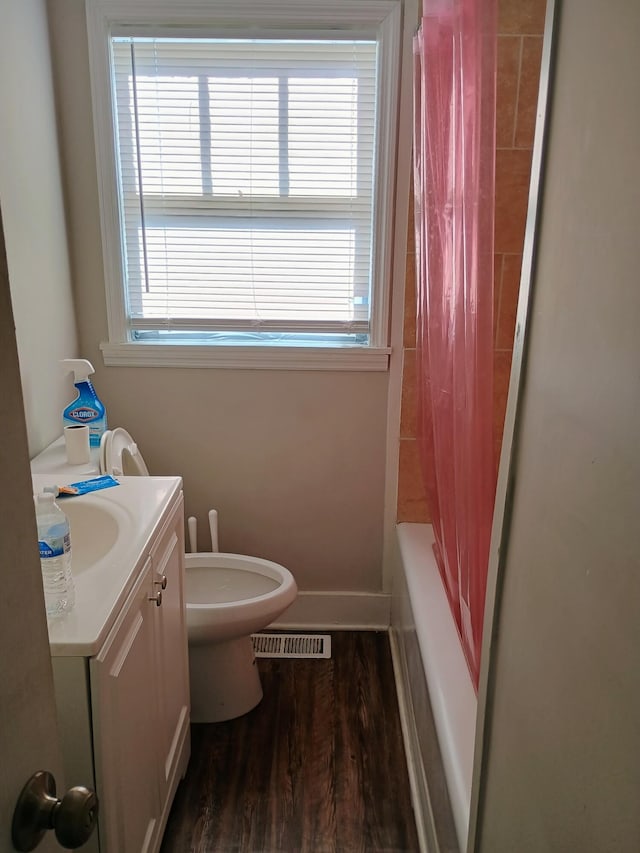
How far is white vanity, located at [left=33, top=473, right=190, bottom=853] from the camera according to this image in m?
1.01

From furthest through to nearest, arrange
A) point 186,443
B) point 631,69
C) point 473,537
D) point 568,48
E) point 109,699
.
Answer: point 186,443
point 473,537
point 109,699
point 568,48
point 631,69

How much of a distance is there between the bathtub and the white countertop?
0.72 meters

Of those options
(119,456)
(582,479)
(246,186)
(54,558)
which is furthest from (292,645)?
(582,479)

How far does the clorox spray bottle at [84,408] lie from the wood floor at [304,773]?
979mm

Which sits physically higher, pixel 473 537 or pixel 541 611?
pixel 541 611

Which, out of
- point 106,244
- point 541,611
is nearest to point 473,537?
point 541,611

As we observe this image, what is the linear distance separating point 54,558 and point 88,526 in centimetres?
42

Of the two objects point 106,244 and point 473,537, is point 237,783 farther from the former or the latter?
point 106,244

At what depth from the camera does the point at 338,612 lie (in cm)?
246

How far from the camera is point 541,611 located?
661 millimetres

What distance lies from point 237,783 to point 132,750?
2.26 ft

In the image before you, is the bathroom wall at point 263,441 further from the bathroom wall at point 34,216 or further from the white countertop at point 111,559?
the white countertop at point 111,559

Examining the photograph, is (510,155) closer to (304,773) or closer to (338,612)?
(338,612)

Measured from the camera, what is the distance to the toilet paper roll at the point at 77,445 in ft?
5.84
